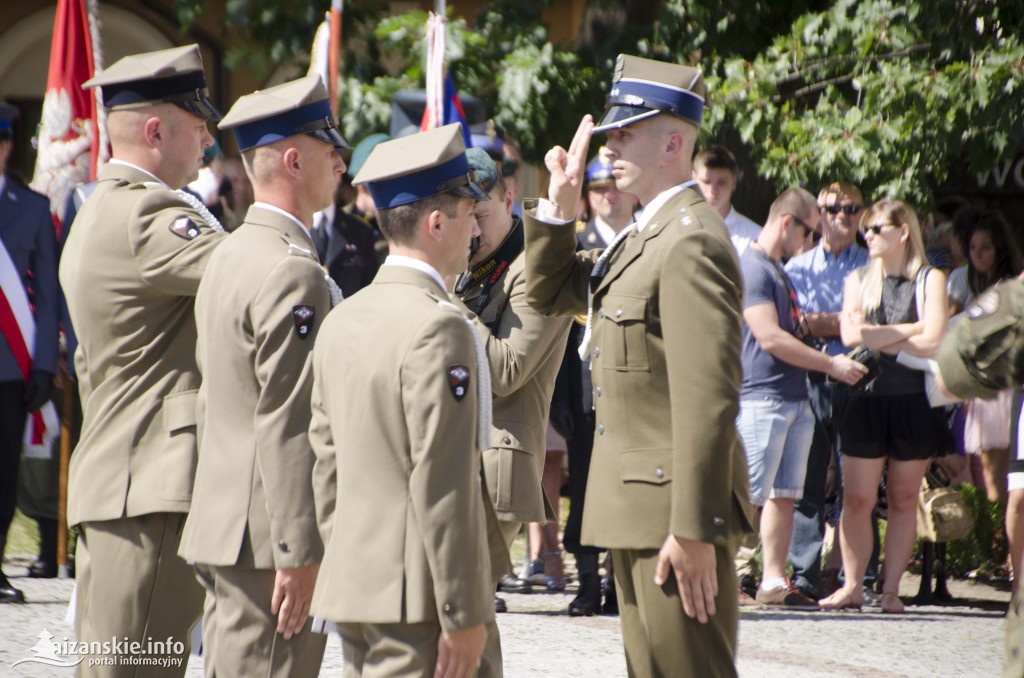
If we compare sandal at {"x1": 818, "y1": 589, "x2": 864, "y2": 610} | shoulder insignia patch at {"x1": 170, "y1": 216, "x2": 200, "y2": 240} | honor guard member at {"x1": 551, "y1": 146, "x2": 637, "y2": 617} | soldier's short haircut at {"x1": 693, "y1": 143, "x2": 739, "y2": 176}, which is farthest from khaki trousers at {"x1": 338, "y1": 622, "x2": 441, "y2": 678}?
soldier's short haircut at {"x1": 693, "y1": 143, "x2": 739, "y2": 176}

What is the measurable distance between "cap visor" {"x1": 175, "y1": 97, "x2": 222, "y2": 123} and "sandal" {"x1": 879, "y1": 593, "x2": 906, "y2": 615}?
455 centimetres

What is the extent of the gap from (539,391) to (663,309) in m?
1.19

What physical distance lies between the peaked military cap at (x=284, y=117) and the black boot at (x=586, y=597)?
357 cm

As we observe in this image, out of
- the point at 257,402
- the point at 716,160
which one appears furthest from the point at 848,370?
the point at 257,402

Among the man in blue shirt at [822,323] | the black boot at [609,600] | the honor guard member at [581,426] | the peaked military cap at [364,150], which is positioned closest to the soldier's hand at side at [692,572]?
the honor guard member at [581,426]

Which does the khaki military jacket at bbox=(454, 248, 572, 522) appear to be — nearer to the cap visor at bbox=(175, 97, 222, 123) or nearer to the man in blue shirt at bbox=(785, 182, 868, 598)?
the cap visor at bbox=(175, 97, 222, 123)

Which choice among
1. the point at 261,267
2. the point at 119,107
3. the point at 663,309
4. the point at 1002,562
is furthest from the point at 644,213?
the point at 1002,562

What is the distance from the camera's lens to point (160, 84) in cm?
427

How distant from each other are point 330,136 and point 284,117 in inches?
5.7

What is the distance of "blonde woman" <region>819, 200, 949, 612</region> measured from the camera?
24.1 feet

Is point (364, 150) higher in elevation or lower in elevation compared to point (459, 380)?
higher

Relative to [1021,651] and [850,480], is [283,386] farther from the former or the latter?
[850,480]

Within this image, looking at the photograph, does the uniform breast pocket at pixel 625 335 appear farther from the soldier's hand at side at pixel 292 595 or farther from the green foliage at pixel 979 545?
the green foliage at pixel 979 545

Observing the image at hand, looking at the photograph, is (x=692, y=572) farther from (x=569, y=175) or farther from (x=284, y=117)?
(x=284, y=117)
